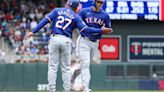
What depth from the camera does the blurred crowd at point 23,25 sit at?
69.1 ft

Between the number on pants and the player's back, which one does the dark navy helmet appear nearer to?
the player's back

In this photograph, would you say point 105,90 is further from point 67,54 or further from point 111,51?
point 67,54

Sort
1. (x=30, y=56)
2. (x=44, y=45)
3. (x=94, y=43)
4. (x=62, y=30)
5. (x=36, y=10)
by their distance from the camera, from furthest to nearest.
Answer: (x=36, y=10)
(x=44, y=45)
(x=30, y=56)
(x=94, y=43)
(x=62, y=30)

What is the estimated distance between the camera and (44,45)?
2138 cm

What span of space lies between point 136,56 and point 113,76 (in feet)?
4.05

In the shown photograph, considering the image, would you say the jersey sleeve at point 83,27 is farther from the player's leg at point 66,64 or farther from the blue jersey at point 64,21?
the player's leg at point 66,64

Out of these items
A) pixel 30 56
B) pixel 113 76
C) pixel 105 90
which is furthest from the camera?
pixel 30 56

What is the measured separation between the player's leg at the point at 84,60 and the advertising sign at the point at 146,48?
6814 millimetres

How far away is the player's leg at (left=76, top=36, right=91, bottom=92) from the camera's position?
11133 mm

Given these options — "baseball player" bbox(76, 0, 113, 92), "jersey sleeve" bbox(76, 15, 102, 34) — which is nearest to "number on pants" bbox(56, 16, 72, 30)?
"jersey sleeve" bbox(76, 15, 102, 34)

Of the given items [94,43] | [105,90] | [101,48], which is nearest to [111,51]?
[101,48]

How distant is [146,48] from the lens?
1831 centimetres

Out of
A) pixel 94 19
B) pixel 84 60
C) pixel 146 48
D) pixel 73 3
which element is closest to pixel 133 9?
pixel 146 48

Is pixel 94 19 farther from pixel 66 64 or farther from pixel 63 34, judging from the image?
pixel 66 64
